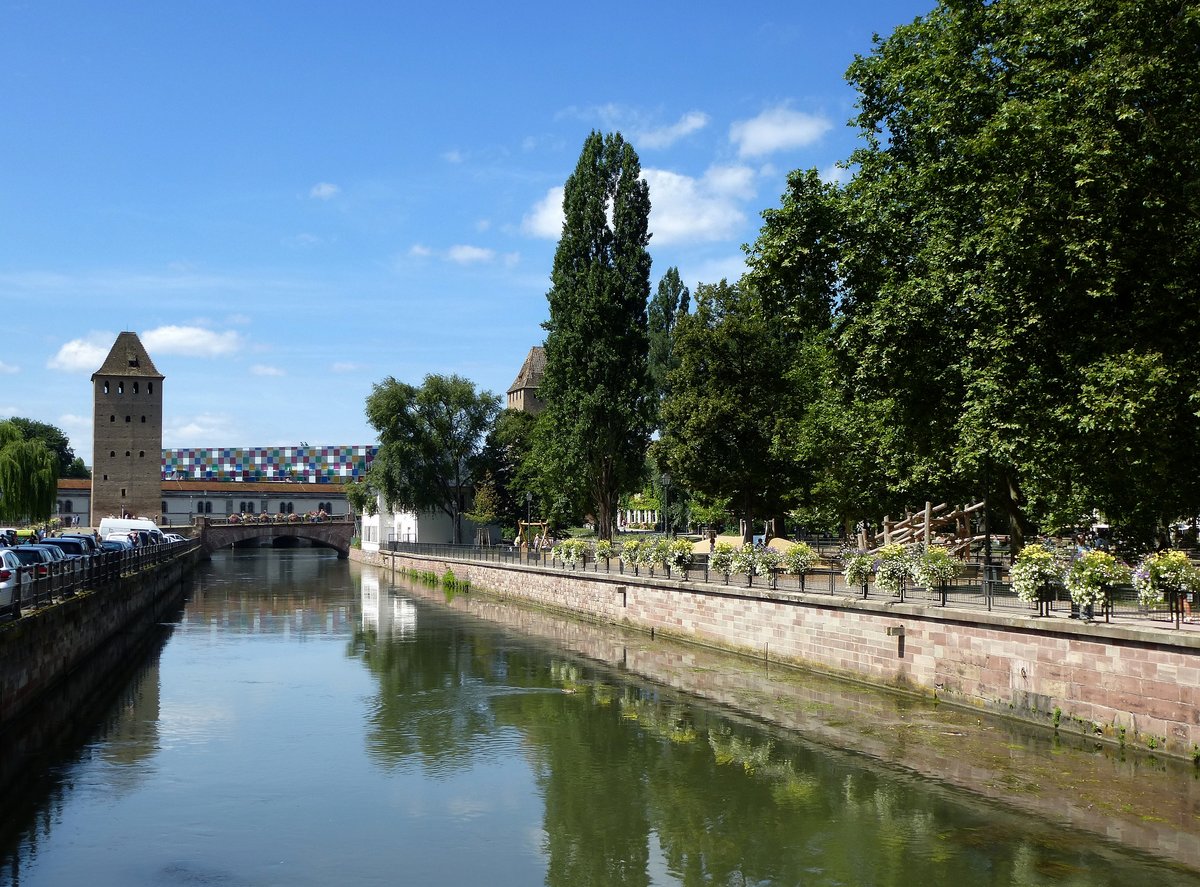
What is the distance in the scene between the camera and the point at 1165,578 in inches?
736

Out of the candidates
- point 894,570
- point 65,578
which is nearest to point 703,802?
point 894,570

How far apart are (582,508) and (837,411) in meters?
20.5

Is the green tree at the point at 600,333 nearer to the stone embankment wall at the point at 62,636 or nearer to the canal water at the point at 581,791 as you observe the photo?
the stone embankment wall at the point at 62,636

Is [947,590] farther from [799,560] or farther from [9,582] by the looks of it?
[9,582]

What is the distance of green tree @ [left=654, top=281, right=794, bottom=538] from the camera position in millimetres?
45812

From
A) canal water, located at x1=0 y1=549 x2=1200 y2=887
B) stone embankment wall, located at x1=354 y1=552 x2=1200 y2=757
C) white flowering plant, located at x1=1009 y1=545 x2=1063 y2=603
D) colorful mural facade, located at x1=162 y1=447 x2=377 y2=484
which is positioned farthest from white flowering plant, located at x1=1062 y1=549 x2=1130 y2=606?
colorful mural facade, located at x1=162 y1=447 x2=377 y2=484

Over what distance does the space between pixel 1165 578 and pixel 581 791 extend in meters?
10.5

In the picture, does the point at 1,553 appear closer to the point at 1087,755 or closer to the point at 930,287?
the point at 930,287

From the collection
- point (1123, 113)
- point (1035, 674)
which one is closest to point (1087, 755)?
point (1035, 674)

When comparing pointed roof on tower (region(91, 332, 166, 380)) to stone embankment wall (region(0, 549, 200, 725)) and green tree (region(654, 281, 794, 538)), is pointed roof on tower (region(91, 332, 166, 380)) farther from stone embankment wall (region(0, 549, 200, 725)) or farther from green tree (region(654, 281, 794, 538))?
green tree (region(654, 281, 794, 538))

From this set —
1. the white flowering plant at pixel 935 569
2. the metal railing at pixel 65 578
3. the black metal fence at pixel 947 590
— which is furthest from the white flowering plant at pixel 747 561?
the metal railing at pixel 65 578

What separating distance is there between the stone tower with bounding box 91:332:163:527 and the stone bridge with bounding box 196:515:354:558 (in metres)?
6.44

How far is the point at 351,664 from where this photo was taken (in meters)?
33.7

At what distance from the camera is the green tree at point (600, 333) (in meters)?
49.6
